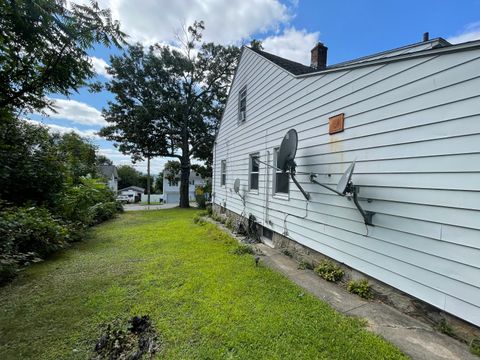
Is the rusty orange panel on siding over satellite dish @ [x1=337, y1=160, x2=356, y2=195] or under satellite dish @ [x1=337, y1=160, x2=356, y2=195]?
over

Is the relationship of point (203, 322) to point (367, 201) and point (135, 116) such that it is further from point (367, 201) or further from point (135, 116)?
point (135, 116)

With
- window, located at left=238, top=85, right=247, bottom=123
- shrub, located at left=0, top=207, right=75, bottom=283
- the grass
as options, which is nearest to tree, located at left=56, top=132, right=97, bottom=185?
shrub, located at left=0, top=207, right=75, bottom=283

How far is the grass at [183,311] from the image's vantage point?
7.04ft

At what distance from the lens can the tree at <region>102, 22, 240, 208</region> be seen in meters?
16.8

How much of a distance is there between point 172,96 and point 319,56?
43.8ft

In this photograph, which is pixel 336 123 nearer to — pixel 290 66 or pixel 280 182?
pixel 280 182

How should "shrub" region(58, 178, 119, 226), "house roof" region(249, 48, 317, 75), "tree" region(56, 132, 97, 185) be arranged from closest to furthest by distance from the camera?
"house roof" region(249, 48, 317, 75), "shrub" region(58, 178, 119, 226), "tree" region(56, 132, 97, 185)

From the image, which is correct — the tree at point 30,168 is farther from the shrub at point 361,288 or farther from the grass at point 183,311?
the shrub at point 361,288

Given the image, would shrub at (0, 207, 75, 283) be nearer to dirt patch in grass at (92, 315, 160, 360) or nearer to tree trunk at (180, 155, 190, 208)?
dirt patch in grass at (92, 315, 160, 360)

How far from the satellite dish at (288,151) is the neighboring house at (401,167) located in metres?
0.44

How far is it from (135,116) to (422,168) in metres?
17.8

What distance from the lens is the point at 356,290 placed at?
317cm

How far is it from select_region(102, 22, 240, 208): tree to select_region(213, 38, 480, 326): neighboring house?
45.9ft

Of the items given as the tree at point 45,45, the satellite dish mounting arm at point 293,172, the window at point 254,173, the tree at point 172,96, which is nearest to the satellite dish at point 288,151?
the satellite dish mounting arm at point 293,172
